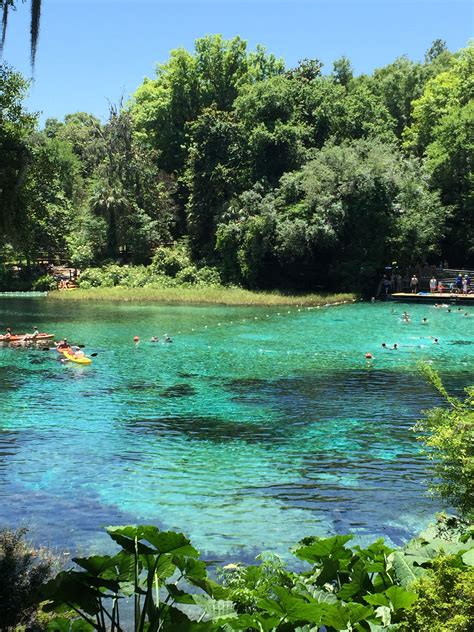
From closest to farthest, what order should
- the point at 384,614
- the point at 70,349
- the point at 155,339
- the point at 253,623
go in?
the point at 253,623 < the point at 384,614 < the point at 70,349 < the point at 155,339

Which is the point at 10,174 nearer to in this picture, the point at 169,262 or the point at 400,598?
the point at 400,598

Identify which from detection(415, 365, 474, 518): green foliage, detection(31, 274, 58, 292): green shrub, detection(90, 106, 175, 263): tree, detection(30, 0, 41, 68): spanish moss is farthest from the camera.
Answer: detection(90, 106, 175, 263): tree

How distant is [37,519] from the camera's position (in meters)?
10.1

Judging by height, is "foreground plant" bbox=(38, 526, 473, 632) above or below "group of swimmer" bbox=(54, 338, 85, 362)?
above

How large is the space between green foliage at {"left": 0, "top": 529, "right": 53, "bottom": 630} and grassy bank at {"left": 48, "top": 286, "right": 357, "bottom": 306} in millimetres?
40112

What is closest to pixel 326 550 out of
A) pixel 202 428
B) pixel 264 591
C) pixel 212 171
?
pixel 264 591

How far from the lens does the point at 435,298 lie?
4684cm

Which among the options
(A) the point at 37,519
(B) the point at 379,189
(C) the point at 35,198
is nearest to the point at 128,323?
(C) the point at 35,198

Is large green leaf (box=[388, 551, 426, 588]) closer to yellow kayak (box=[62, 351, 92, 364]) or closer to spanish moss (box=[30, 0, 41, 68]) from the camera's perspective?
spanish moss (box=[30, 0, 41, 68])

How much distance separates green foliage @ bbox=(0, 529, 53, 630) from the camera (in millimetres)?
5652

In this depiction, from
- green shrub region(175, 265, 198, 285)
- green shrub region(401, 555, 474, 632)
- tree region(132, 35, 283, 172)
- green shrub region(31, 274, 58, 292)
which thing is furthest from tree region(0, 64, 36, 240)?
tree region(132, 35, 283, 172)

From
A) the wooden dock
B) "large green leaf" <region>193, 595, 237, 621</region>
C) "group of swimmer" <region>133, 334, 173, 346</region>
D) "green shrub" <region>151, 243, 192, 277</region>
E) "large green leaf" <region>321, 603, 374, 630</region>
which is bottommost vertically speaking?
"group of swimmer" <region>133, 334, 173, 346</region>

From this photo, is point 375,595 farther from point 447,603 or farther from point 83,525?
point 83,525

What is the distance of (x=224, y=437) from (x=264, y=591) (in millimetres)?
9739
